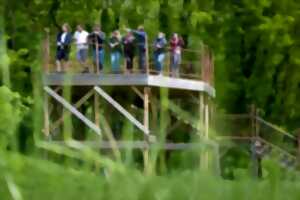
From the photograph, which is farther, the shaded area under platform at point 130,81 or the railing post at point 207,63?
the shaded area under platform at point 130,81

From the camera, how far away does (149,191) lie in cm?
248

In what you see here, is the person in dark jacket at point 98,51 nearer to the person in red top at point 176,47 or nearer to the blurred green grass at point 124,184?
the person in red top at point 176,47

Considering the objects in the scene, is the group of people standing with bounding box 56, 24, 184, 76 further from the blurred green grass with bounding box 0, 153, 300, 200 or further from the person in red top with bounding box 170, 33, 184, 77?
the blurred green grass with bounding box 0, 153, 300, 200

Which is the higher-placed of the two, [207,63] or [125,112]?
[207,63]

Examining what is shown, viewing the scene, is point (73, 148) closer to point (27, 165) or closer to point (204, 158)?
point (27, 165)

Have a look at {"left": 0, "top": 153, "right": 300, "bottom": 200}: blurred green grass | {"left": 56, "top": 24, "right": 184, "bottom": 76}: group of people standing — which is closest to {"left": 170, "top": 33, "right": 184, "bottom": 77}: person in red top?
{"left": 56, "top": 24, "right": 184, "bottom": 76}: group of people standing

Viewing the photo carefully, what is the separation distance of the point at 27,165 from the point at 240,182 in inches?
22.8

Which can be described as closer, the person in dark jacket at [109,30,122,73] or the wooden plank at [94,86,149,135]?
the wooden plank at [94,86,149,135]

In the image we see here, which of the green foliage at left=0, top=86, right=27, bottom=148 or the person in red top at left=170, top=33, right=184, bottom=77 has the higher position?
the green foliage at left=0, top=86, right=27, bottom=148

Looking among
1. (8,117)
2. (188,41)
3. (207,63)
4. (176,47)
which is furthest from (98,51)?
(176,47)

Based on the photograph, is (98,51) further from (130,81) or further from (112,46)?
(130,81)

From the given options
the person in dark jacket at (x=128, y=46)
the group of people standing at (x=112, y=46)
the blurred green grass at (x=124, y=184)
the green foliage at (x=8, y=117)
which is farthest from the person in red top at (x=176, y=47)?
the blurred green grass at (x=124, y=184)

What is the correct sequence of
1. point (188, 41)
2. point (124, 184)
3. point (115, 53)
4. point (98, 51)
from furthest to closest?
point (115, 53) < point (98, 51) < point (188, 41) < point (124, 184)

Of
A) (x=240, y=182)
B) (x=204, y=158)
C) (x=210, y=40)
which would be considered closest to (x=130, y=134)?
(x=204, y=158)
